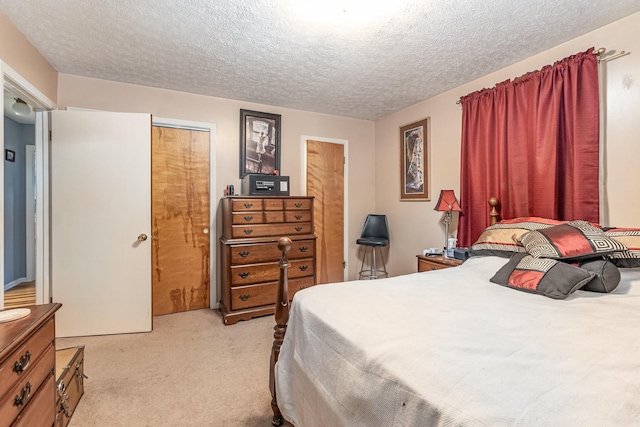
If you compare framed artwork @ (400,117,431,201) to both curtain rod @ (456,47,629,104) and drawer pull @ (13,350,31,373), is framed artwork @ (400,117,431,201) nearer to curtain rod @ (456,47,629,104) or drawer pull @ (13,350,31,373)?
curtain rod @ (456,47,629,104)

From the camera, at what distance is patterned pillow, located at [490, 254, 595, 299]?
1460 millimetres

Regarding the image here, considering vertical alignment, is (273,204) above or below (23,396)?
above

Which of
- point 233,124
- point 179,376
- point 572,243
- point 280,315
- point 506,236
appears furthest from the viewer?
point 233,124

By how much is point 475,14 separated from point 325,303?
2.08m

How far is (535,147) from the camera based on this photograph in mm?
2432

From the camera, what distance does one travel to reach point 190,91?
3266mm

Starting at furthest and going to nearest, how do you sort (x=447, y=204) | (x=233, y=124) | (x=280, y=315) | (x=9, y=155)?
1. (x=9, y=155)
2. (x=233, y=124)
3. (x=447, y=204)
4. (x=280, y=315)

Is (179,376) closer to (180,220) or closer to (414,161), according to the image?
(180,220)

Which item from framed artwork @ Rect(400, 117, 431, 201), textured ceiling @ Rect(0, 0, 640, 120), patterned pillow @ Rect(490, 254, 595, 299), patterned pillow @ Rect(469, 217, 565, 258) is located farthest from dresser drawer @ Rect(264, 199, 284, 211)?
patterned pillow @ Rect(490, 254, 595, 299)

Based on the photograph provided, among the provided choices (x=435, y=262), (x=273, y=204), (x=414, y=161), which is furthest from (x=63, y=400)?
(x=414, y=161)

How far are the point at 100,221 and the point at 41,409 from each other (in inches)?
75.0


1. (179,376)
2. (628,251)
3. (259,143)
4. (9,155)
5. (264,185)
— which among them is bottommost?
(179,376)

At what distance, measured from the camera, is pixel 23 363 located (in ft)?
3.41

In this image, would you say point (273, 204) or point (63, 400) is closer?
point (63, 400)
